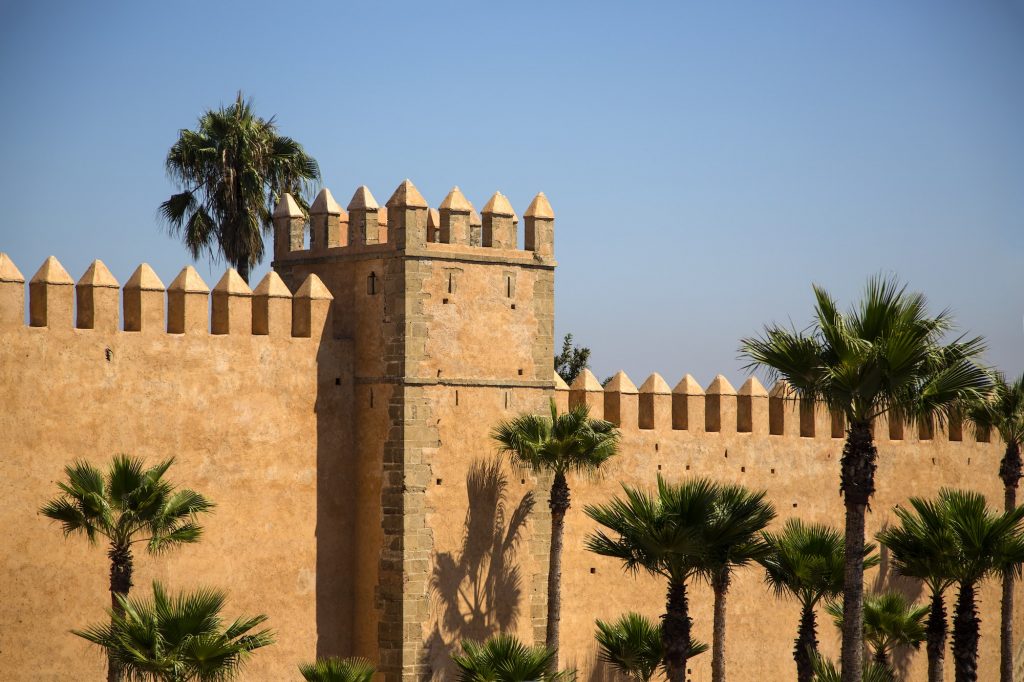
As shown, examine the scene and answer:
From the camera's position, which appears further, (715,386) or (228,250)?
(228,250)

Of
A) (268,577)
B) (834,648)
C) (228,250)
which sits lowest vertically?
(834,648)

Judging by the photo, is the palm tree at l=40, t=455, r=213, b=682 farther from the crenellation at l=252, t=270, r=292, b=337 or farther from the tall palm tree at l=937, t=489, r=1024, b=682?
the tall palm tree at l=937, t=489, r=1024, b=682

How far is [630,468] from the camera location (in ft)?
75.3

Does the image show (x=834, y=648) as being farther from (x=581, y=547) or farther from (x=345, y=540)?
(x=345, y=540)

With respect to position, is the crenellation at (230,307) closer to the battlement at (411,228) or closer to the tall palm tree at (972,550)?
the battlement at (411,228)

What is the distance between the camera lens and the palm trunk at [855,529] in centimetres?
1550

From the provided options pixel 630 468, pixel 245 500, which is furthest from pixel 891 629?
pixel 245 500

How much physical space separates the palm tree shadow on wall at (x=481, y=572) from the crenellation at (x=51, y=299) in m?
5.62

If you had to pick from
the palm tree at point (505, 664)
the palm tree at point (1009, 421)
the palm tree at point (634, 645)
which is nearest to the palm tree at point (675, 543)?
the palm tree at point (505, 664)

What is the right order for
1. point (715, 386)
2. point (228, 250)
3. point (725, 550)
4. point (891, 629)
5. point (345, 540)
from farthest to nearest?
point (228, 250)
point (715, 386)
point (891, 629)
point (345, 540)
point (725, 550)

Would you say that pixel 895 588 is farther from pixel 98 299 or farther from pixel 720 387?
pixel 98 299

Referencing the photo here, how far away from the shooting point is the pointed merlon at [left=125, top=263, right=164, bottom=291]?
19.1 m

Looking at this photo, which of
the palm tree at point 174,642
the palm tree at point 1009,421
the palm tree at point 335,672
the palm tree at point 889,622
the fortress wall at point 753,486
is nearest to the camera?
the palm tree at point 174,642

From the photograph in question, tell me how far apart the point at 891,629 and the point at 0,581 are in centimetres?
1198
